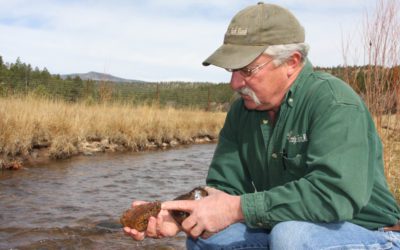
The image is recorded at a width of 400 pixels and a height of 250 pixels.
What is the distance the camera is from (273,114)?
2197 millimetres

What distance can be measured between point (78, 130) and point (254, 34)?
7663 millimetres

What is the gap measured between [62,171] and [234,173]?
5.44 meters

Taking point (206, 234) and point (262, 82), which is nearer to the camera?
point (262, 82)

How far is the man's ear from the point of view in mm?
2045

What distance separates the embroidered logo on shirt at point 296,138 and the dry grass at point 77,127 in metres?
6.17

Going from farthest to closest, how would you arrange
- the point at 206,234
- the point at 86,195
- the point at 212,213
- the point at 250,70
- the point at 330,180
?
the point at 86,195 → the point at 206,234 → the point at 250,70 → the point at 212,213 → the point at 330,180

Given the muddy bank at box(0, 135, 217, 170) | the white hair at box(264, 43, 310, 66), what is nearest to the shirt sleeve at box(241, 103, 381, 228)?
the white hair at box(264, 43, 310, 66)

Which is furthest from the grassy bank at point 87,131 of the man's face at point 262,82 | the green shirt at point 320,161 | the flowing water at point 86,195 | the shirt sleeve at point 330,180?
the shirt sleeve at point 330,180

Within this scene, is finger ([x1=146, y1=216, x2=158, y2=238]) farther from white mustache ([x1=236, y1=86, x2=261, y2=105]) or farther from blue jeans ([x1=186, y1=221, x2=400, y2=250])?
white mustache ([x1=236, y1=86, x2=261, y2=105])

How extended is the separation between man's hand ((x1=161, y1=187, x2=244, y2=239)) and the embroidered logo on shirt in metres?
0.34

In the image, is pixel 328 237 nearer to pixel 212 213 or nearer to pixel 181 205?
pixel 212 213

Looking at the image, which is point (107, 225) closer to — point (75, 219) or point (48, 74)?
point (75, 219)

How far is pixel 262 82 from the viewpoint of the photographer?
203cm

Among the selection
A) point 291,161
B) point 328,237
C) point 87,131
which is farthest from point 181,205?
point 87,131
